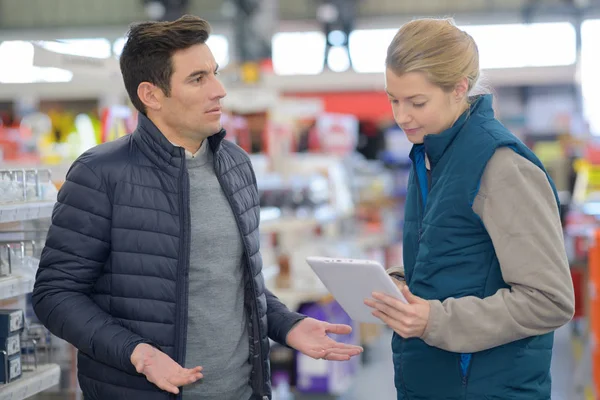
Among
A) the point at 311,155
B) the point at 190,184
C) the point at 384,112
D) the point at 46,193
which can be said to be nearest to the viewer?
the point at 190,184

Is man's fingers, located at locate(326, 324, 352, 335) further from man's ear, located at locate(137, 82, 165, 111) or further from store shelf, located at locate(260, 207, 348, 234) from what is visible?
store shelf, located at locate(260, 207, 348, 234)

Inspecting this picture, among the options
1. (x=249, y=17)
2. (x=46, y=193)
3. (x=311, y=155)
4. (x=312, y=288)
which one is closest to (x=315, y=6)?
(x=249, y=17)

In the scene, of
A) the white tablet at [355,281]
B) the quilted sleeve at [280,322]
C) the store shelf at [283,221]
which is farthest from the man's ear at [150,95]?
the store shelf at [283,221]

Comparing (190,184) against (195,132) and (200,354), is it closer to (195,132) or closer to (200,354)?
(195,132)

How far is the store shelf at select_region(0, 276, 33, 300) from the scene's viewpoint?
225 cm

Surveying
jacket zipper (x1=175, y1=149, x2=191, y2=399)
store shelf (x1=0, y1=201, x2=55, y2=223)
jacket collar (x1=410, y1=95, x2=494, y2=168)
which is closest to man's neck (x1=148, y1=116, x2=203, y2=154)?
jacket zipper (x1=175, y1=149, x2=191, y2=399)

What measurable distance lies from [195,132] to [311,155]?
16.4 feet

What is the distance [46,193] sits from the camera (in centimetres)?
263

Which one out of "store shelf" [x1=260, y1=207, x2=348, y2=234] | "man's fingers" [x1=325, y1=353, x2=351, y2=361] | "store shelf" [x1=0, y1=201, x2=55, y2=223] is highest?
"store shelf" [x1=0, y1=201, x2=55, y2=223]

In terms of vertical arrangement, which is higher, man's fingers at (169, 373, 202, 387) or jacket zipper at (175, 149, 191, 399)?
jacket zipper at (175, 149, 191, 399)

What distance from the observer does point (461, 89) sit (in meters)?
2.04

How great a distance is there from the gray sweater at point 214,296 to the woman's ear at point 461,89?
0.68 m

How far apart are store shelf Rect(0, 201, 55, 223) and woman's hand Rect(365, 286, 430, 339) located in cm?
102

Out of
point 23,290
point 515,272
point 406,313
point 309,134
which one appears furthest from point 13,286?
point 309,134
